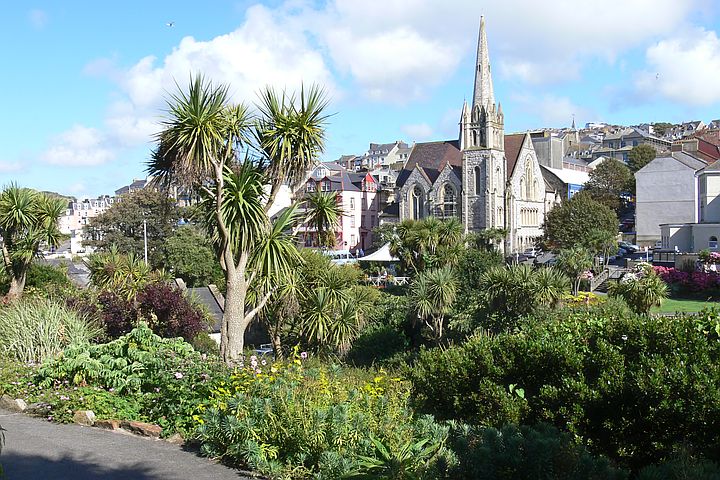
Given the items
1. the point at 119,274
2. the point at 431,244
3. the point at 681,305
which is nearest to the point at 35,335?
the point at 119,274

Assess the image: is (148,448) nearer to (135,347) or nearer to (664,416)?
(135,347)

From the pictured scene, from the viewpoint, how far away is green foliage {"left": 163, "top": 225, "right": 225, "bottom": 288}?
44969 millimetres

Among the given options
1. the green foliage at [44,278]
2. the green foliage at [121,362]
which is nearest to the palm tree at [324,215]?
the green foliage at [121,362]

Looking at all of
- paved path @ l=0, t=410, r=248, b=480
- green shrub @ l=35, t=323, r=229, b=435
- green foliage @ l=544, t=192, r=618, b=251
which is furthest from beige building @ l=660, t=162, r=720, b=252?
paved path @ l=0, t=410, r=248, b=480

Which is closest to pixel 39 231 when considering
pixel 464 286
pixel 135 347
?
pixel 135 347

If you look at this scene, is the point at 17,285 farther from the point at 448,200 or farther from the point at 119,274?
the point at 448,200

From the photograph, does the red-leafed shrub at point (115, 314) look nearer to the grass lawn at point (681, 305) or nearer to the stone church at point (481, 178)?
the grass lawn at point (681, 305)

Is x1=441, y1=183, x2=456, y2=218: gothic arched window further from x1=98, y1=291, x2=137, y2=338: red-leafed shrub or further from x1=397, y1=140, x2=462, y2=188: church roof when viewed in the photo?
x1=98, y1=291, x2=137, y2=338: red-leafed shrub

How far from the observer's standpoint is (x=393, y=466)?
5523 millimetres

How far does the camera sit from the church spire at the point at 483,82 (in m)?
73.2

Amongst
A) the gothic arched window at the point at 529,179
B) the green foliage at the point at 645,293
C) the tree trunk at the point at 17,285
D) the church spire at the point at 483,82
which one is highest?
the church spire at the point at 483,82

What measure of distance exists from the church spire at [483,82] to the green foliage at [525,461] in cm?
7182

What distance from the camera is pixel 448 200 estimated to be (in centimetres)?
7719

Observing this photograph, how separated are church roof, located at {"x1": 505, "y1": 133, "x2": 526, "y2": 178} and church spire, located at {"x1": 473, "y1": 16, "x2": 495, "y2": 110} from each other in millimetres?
8146
